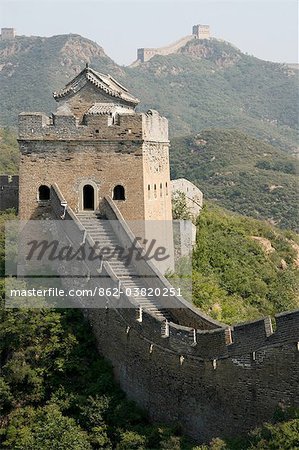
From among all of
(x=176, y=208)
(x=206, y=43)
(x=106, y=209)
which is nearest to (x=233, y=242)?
(x=176, y=208)

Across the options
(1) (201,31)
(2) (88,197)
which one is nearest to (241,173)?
(2) (88,197)

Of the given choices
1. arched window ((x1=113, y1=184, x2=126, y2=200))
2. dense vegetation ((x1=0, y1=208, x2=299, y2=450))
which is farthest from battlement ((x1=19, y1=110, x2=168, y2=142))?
dense vegetation ((x1=0, y1=208, x2=299, y2=450))

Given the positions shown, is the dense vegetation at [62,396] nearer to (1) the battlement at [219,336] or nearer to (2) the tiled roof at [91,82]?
(1) the battlement at [219,336]

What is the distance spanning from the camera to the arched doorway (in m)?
21.3

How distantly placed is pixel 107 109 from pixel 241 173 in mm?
36430

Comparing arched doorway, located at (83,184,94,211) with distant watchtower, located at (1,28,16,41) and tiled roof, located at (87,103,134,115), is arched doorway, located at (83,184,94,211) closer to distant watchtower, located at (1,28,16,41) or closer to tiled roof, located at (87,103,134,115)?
tiled roof, located at (87,103,134,115)

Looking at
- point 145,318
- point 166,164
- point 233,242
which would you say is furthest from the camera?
point 233,242

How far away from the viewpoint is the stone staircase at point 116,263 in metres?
18.0

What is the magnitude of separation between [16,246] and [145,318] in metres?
6.28

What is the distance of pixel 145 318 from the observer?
16344 mm

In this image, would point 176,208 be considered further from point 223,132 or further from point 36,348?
point 223,132

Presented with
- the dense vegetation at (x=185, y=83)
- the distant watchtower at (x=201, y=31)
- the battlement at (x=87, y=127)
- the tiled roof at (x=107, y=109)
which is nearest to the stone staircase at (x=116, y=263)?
the battlement at (x=87, y=127)

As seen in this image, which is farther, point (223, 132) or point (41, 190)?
point (223, 132)

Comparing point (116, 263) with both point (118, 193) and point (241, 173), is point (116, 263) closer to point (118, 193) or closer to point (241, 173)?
point (118, 193)
